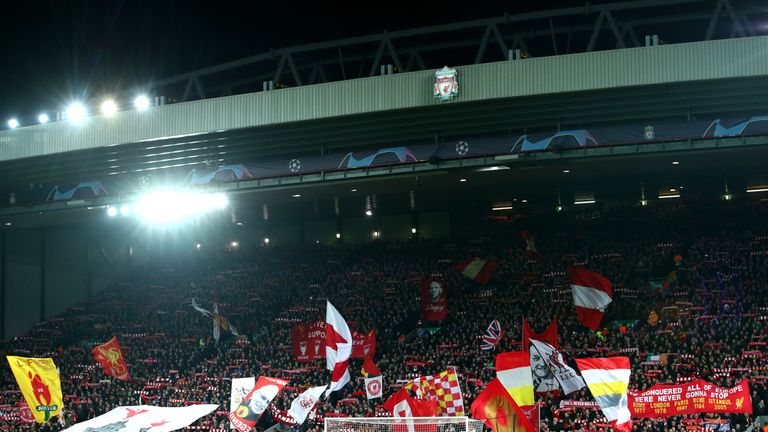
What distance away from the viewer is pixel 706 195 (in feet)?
133

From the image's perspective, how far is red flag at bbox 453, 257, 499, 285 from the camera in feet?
122

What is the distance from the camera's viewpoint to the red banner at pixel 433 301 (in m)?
35.5

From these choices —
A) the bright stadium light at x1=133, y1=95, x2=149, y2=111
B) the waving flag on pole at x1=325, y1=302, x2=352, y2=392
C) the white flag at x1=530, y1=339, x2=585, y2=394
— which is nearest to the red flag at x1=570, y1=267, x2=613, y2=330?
the white flag at x1=530, y1=339, x2=585, y2=394

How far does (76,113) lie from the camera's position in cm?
3722

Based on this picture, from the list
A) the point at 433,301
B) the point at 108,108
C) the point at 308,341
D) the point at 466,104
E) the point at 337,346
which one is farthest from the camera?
the point at 108,108

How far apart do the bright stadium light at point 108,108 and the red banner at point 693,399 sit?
24.0m

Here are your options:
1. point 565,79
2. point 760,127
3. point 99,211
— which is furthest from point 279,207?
point 760,127

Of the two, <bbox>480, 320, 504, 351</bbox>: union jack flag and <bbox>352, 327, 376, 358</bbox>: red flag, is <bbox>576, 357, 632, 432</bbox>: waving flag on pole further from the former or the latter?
<bbox>352, 327, 376, 358</bbox>: red flag

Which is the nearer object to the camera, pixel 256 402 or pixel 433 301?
pixel 256 402

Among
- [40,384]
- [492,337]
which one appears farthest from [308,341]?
[40,384]

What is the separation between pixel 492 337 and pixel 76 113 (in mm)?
20063

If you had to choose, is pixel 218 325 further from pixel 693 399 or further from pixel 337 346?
pixel 693 399

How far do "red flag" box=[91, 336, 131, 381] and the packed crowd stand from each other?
2.97ft

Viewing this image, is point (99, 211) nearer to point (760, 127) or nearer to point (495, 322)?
point (495, 322)
